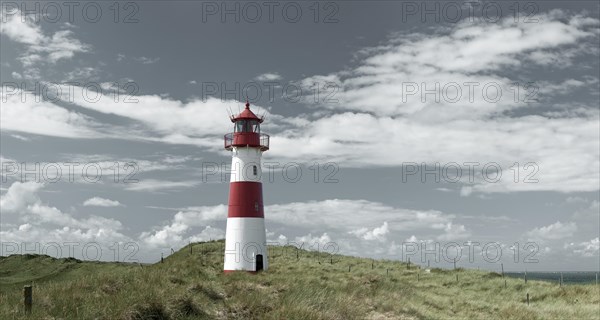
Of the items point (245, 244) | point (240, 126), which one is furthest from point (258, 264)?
point (240, 126)

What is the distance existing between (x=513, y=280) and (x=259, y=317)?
27.6 metres

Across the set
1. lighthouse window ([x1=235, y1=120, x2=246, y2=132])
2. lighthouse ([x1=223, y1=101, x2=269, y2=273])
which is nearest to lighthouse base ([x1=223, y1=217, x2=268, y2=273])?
lighthouse ([x1=223, y1=101, x2=269, y2=273])

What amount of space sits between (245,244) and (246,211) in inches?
81.4

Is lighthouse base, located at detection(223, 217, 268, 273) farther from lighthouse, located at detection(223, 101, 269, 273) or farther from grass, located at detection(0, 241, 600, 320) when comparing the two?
grass, located at detection(0, 241, 600, 320)

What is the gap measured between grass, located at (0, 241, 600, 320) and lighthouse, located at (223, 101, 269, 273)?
500cm

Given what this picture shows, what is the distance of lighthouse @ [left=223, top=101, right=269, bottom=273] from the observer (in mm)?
31688

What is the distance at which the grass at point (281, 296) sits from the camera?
40.6ft

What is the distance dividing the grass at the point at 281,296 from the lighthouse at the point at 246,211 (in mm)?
5002

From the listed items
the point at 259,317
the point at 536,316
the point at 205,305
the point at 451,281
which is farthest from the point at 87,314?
the point at 451,281

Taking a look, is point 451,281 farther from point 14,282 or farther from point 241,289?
point 14,282

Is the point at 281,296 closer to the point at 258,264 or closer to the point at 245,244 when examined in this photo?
the point at 245,244

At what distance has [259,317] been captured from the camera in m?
14.2

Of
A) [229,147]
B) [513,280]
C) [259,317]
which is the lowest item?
[513,280]

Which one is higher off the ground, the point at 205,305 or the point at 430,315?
the point at 205,305
